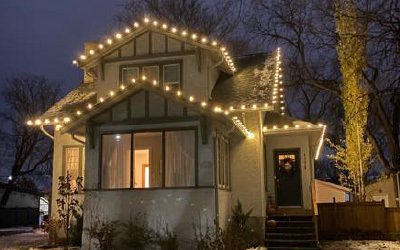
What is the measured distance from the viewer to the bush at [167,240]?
41.3 feet

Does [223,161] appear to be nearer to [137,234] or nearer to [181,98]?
[181,98]

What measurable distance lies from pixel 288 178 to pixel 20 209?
2491cm

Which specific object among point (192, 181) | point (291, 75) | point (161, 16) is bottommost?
point (192, 181)

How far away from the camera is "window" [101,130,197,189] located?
44.2ft

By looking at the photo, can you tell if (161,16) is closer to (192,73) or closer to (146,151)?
(192,73)

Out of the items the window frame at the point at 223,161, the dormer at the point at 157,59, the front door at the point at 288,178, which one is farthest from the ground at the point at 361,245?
the dormer at the point at 157,59

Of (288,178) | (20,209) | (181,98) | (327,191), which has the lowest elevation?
(20,209)

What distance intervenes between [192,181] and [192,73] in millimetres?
4517

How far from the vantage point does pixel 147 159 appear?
45.8 feet

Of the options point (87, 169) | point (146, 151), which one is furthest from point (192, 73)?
point (87, 169)

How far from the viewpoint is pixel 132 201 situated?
Result: 533 inches

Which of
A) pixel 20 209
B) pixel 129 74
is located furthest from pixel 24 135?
pixel 129 74

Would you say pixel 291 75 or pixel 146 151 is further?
pixel 291 75

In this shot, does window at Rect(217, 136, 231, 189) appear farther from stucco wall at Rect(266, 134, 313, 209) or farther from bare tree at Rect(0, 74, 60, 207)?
bare tree at Rect(0, 74, 60, 207)
